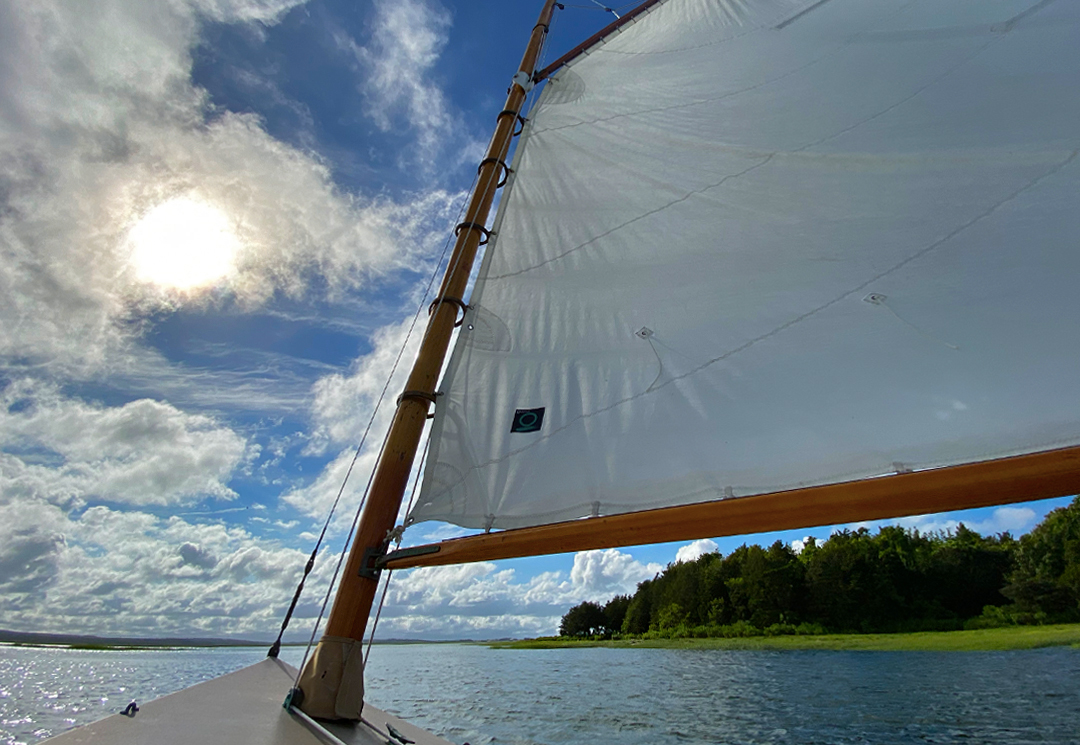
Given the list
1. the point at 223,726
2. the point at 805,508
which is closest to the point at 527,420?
the point at 805,508

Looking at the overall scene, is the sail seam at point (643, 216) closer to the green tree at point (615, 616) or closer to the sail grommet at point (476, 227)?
the sail grommet at point (476, 227)

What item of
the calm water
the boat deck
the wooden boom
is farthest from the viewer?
the calm water

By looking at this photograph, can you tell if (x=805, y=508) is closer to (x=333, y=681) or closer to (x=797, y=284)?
(x=797, y=284)

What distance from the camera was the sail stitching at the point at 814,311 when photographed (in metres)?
1.79

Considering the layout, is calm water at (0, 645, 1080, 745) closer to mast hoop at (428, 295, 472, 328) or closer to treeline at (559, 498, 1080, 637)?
mast hoop at (428, 295, 472, 328)

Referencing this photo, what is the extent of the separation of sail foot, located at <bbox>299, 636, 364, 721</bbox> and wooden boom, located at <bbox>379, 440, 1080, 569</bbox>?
0.43 m

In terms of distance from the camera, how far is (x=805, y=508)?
151 cm

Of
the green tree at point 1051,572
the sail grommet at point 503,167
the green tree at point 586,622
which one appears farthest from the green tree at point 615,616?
Result: the sail grommet at point 503,167

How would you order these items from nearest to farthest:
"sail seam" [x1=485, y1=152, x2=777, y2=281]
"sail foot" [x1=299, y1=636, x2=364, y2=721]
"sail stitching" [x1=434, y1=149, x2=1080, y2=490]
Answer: "sail stitching" [x1=434, y1=149, x2=1080, y2=490]
"sail foot" [x1=299, y1=636, x2=364, y2=721]
"sail seam" [x1=485, y1=152, x2=777, y2=281]

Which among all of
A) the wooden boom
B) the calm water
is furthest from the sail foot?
the calm water

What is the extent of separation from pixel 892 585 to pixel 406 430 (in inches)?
1773

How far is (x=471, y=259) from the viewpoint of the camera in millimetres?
3354

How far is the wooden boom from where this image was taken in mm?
1276

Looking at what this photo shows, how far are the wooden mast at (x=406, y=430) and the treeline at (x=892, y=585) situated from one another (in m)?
38.0
